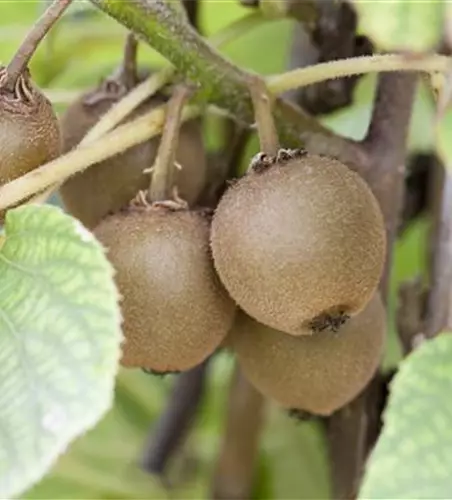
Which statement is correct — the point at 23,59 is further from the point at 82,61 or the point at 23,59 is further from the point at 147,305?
the point at 82,61

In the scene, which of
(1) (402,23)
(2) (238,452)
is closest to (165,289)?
(1) (402,23)

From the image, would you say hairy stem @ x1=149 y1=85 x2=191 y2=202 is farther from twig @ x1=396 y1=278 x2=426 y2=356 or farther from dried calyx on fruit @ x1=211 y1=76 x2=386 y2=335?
twig @ x1=396 y1=278 x2=426 y2=356

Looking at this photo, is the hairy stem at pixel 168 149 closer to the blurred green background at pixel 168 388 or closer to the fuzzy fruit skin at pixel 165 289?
the fuzzy fruit skin at pixel 165 289

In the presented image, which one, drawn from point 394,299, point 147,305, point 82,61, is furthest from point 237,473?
point 147,305

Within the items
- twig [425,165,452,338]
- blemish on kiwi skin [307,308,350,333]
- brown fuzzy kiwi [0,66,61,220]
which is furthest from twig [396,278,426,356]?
brown fuzzy kiwi [0,66,61,220]

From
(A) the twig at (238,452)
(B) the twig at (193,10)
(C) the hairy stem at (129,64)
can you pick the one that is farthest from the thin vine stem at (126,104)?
(A) the twig at (238,452)

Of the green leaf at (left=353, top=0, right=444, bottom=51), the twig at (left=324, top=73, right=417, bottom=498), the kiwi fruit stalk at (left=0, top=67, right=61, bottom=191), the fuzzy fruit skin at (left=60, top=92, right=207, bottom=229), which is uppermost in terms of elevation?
the green leaf at (left=353, top=0, right=444, bottom=51)

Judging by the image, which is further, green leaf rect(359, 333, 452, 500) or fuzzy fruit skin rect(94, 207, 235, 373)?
fuzzy fruit skin rect(94, 207, 235, 373)
